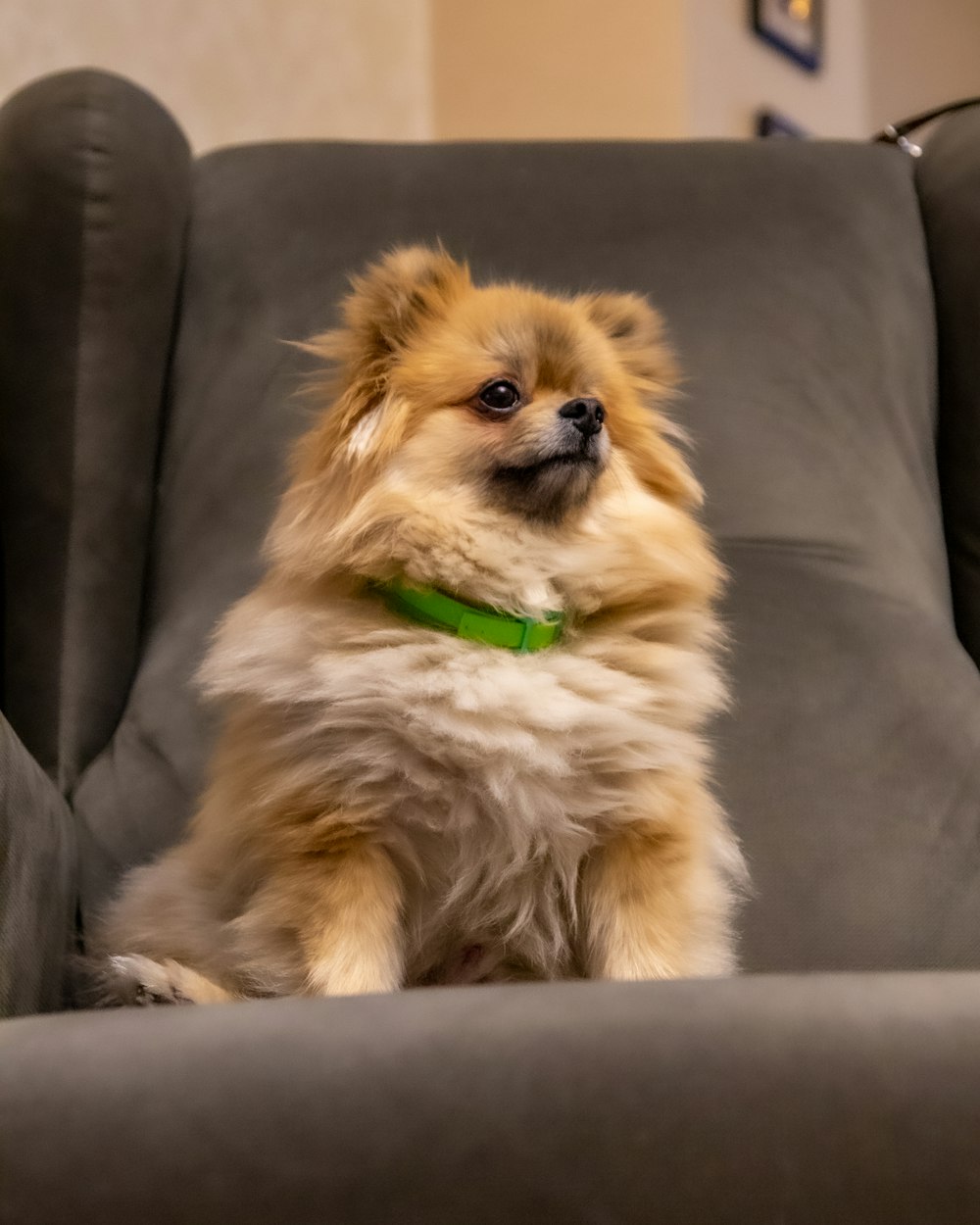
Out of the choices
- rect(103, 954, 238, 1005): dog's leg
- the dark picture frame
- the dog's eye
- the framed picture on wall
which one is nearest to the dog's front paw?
rect(103, 954, 238, 1005): dog's leg

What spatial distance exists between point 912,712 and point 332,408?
0.89 metres

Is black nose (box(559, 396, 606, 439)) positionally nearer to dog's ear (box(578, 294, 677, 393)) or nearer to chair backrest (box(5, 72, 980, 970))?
dog's ear (box(578, 294, 677, 393))

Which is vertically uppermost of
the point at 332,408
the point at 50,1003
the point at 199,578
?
the point at 332,408

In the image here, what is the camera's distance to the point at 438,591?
133 cm

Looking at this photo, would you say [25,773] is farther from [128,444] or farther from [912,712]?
[912,712]

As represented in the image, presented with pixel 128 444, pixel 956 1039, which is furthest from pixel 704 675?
pixel 128 444

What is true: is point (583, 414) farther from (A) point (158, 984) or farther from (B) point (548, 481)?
(A) point (158, 984)

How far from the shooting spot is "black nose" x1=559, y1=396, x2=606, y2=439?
138 cm

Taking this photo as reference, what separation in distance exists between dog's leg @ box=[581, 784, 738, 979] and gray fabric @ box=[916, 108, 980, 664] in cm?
82

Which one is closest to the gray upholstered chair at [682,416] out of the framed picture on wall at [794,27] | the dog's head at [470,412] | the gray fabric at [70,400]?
the gray fabric at [70,400]

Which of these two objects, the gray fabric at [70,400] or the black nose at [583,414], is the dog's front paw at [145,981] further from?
the black nose at [583,414]

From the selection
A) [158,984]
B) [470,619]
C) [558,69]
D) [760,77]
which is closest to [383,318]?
[470,619]

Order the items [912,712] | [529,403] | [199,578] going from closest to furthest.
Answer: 1. [529,403]
2. [912,712]
3. [199,578]

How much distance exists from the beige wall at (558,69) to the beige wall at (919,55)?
963 millimetres
